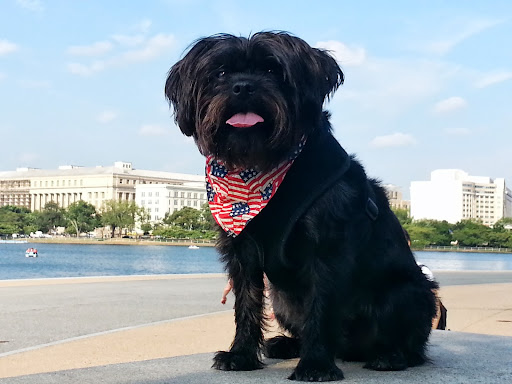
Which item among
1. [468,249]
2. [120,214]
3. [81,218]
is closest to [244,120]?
[468,249]

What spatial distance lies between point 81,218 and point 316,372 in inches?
5843

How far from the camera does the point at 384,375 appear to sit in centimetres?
385

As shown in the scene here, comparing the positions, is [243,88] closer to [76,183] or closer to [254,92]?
[254,92]

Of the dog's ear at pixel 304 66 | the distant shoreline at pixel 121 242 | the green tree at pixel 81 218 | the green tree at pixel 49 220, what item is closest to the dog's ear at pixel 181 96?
the dog's ear at pixel 304 66

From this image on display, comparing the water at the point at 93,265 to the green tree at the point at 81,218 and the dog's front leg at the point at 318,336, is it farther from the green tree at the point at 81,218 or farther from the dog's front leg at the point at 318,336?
the green tree at the point at 81,218

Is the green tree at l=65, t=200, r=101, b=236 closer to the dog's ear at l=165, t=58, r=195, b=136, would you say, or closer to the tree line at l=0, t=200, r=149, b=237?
the tree line at l=0, t=200, r=149, b=237

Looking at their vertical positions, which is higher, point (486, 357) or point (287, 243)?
point (287, 243)

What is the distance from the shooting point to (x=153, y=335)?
10.0m

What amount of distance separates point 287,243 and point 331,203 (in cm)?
29

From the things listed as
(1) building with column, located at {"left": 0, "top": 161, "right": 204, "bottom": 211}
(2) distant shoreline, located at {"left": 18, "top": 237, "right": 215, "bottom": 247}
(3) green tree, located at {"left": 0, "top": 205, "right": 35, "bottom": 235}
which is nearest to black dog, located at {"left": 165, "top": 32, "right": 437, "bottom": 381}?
(2) distant shoreline, located at {"left": 18, "top": 237, "right": 215, "bottom": 247}

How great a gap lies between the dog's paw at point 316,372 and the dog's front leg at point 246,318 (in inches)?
17.0

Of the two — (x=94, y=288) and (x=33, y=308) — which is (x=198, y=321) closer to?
(x=33, y=308)

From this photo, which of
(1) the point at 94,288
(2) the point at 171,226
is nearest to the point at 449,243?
(2) the point at 171,226

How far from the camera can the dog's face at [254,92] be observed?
11.6 feet
